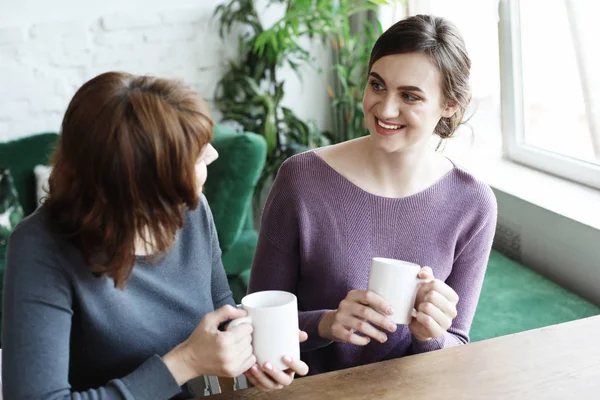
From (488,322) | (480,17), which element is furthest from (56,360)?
(480,17)

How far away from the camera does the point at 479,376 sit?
99 cm

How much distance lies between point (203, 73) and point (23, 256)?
250 centimetres

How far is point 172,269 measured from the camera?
42.7 inches

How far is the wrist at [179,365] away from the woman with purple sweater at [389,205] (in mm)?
443

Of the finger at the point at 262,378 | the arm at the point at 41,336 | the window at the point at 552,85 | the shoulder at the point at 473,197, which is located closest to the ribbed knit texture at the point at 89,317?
the arm at the point at 41,336

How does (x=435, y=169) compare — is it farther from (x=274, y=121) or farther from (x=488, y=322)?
(x=274, y=121)

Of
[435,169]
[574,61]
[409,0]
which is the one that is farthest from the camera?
[409,0]

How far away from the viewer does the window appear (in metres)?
2.12

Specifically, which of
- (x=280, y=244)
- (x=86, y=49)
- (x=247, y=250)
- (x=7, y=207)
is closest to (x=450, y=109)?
(x=280, y=244)

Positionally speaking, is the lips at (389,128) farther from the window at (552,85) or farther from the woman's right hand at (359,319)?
the window at (552,85)

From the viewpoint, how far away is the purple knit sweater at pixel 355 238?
1317 mm

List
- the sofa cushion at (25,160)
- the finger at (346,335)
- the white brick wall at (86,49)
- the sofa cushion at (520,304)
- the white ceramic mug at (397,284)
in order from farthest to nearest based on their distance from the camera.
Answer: the white brick wall at (86,49), the sofa cushion at (25,160), the sofa cushion at (520,304), the finger at (346,335), the white ceramic mug at (397,284)

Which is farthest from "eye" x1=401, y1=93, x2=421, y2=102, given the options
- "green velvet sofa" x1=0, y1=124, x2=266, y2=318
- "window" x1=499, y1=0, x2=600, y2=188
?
"green velvet sofa" x1=0, y1=124, x2=266, y2=318

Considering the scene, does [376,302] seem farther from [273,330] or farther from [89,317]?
[89,317]
